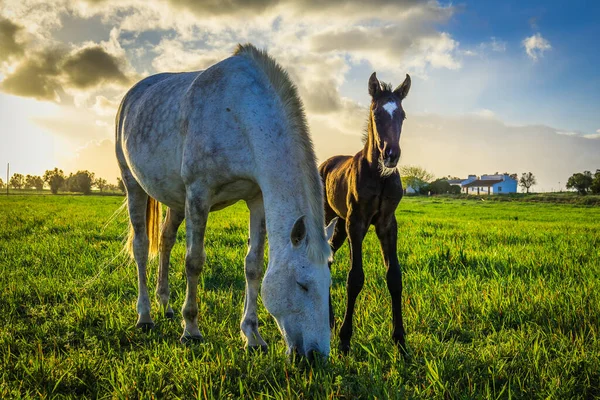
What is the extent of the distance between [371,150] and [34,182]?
125 metres

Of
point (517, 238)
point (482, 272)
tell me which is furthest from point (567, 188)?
point (482, 272)

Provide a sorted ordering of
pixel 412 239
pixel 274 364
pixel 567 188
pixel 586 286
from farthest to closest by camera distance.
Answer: pixel 567 188 < pixel 412 239 < pixel 586 286 < pixel 274 364

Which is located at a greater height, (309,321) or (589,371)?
(309,321)

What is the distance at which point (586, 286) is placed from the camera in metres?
4.98

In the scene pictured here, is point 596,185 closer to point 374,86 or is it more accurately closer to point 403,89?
point 403,89

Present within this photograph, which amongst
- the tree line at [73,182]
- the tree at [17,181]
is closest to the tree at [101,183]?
the tree line at [73,182]

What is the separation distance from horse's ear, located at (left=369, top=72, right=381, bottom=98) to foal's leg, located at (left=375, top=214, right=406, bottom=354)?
1270mm

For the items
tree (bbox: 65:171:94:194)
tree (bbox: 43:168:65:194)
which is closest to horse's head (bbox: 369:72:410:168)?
tree (bbox: 65:171:94:194)

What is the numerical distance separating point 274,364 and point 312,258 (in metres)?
0.85

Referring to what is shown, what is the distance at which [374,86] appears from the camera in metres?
4.14

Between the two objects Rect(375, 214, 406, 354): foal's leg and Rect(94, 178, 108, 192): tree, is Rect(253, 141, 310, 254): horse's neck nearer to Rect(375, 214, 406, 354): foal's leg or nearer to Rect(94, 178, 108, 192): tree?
Rect(375, 214, 406, 354): foal's leg

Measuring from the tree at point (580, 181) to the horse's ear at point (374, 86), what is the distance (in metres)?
69.9

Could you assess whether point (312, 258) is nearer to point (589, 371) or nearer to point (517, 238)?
point (589, 371)

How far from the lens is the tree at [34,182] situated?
106 m
